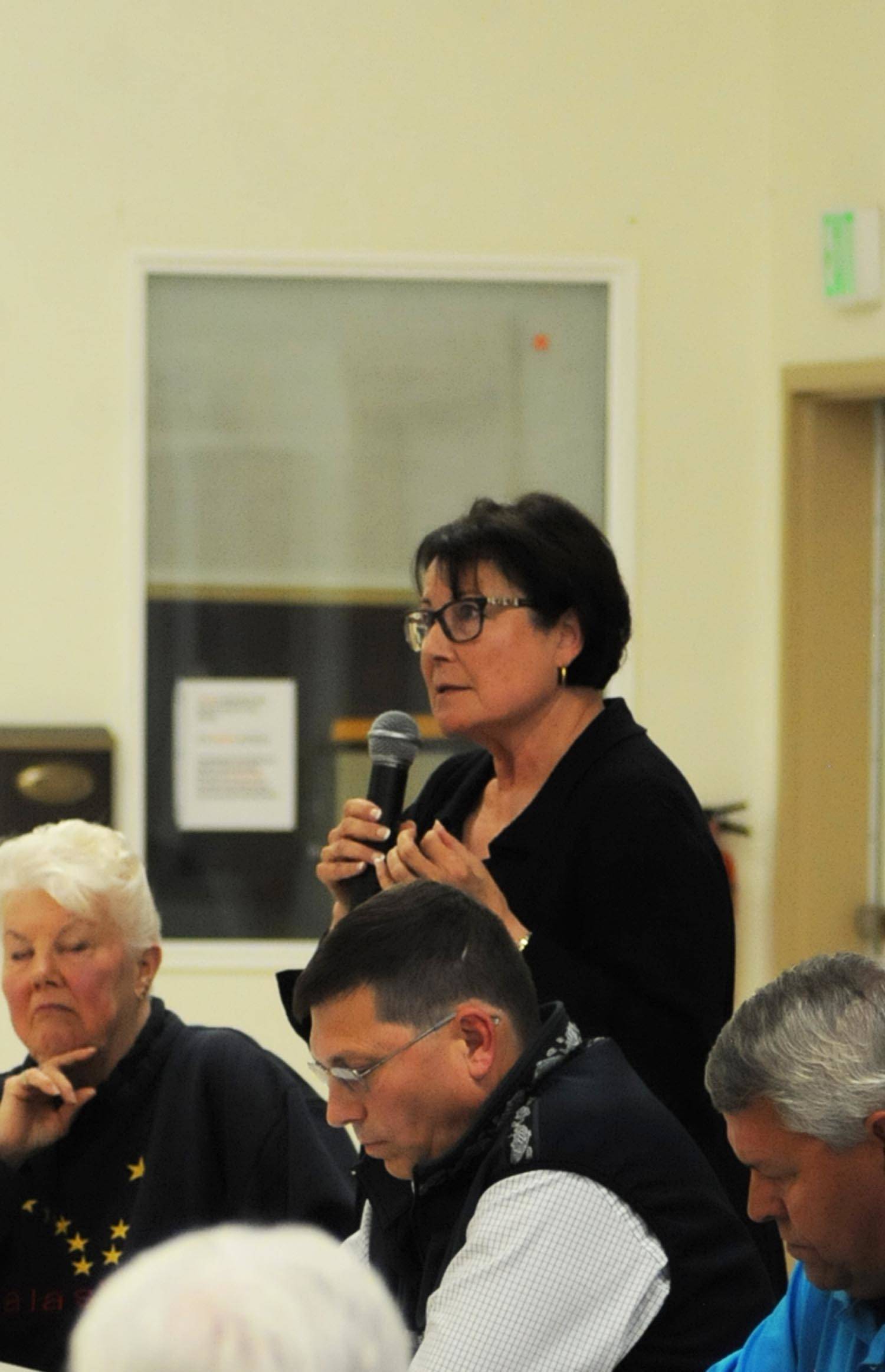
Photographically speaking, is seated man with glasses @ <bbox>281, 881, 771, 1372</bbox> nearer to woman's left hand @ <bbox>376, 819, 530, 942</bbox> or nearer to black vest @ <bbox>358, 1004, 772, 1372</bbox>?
black vest @ <bbox>358, 1004, 772, 1372</bbox>

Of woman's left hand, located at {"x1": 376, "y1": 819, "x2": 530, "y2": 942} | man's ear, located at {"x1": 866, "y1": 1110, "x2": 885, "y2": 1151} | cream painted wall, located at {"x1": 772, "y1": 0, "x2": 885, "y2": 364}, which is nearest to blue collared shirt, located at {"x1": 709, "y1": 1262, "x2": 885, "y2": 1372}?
man's ear, located at {"x1": 866, "y1": 1110, "x2": 885, "y2": 1151}

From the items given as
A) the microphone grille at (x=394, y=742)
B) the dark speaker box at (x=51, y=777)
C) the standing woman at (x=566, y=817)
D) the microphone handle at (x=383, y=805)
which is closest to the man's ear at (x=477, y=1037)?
the standing woman at (x=566, y=817)

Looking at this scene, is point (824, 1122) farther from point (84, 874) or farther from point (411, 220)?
point (411, 220)

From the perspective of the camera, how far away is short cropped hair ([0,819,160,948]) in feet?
8.97

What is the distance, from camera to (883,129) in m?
4.55

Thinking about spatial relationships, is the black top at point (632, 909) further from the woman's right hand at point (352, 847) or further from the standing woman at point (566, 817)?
the woman's right hand at point (352, 847)

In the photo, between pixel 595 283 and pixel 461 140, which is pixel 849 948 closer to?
pixel 595 283

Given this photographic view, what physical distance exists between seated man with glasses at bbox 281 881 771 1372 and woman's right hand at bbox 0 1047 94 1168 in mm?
703

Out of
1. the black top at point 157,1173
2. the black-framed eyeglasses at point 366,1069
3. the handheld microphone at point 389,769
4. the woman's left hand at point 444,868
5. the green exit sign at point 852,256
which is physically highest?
the green exit sign at point 852,256

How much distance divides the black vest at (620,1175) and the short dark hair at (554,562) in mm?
734

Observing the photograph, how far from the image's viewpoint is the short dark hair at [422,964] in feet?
6.59

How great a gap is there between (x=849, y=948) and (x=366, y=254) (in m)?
2.08

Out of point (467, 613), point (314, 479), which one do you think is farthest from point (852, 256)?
point (467, 613)

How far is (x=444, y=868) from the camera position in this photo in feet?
7.64
